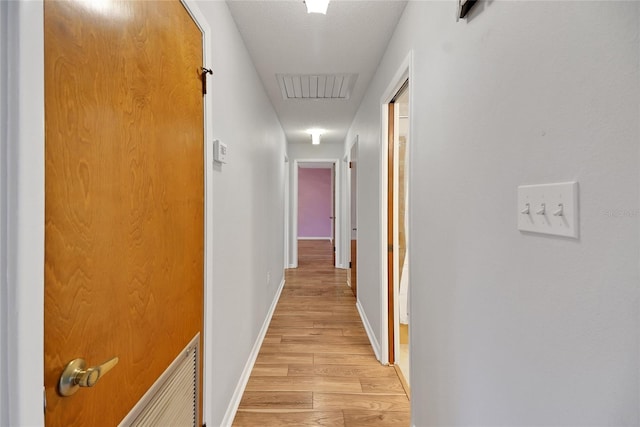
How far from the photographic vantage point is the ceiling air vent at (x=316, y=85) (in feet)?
8.41

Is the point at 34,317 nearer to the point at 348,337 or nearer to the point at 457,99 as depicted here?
the point at 457,99

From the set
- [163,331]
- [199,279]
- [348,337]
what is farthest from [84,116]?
[348,337]

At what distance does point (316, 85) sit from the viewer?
2762mm

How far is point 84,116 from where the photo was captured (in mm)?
607

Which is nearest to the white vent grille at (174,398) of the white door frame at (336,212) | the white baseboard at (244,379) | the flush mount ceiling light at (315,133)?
the white baseboard at (244,379)

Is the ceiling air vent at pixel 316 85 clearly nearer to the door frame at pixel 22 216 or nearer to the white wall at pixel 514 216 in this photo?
the white wall at pixel 514 216

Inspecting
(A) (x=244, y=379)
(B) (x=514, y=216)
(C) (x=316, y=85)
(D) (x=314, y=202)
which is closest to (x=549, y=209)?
(B) (x=514, y=216)

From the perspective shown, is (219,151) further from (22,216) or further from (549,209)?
(549,209)

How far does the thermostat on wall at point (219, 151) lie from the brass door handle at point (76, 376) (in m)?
0.99

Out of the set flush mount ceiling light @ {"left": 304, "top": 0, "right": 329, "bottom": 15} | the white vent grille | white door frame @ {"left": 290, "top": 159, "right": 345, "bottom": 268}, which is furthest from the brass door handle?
white door frame @ {"left": 290, "top": 159, "right": 345, "bottom": 268}

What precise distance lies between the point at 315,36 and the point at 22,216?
196cm

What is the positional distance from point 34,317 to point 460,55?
1.38 meters

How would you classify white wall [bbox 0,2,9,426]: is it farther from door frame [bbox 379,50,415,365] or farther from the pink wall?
the pink wall

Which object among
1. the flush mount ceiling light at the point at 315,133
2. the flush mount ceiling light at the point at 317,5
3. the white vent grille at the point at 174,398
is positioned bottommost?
the white vent grille at the point at 174,398
